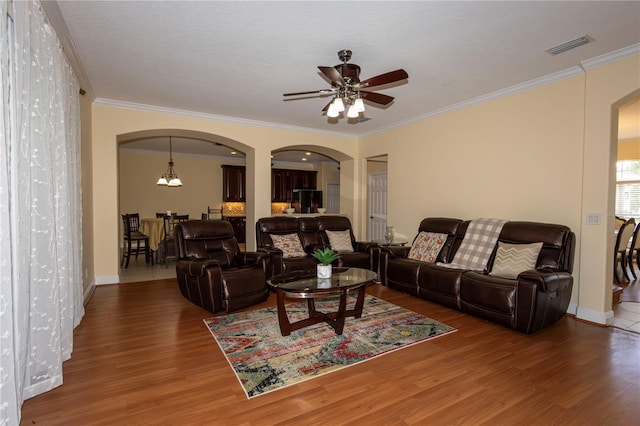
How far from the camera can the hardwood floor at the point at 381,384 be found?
6.44ft

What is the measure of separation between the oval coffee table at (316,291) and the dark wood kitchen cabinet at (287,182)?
23.2ft

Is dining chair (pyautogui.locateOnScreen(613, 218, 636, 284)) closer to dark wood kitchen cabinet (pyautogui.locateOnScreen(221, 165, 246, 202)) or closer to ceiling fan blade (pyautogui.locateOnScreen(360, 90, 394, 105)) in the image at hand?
ceiling fan blade (pyautogui.locateOnScreen(360, 90, 394, 105))

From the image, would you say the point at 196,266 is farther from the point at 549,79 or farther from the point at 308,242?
the point at 549,79

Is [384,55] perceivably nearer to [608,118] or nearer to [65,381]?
[608,118]

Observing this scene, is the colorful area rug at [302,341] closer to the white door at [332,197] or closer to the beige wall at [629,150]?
the beige wall at [629,150]

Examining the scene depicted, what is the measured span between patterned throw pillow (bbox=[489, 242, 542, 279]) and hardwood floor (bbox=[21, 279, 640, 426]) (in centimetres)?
64

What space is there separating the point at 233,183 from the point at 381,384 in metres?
8.45

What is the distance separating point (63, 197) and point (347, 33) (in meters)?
2.71

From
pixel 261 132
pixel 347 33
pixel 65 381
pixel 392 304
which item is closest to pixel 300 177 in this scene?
pixel 261 132

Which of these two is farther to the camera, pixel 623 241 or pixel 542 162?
pixel 623 241

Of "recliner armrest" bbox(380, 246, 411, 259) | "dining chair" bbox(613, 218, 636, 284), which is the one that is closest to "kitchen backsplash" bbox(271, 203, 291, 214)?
"recliner armrest" bbox(380, 246, 411, 259)

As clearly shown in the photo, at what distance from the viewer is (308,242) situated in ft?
17.9

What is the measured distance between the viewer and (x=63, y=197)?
2553mm

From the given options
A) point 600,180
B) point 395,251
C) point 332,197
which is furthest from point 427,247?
point 332,197
